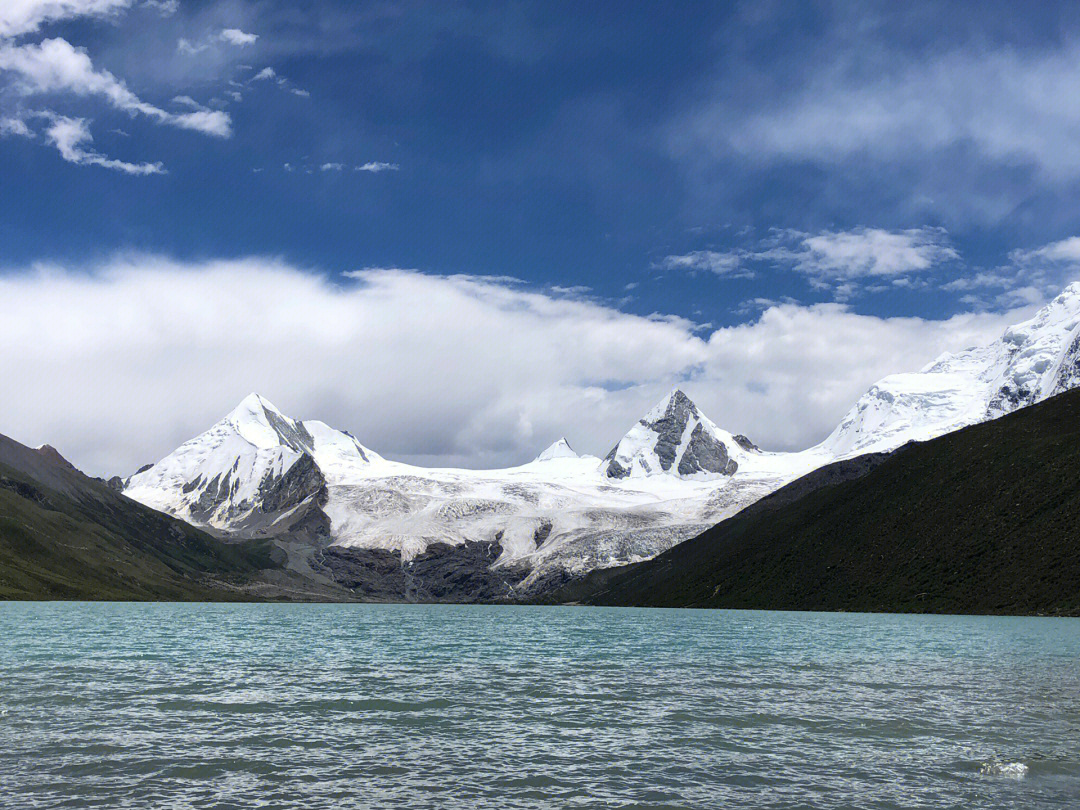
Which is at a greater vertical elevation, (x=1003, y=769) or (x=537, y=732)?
(x=1003, y=769)

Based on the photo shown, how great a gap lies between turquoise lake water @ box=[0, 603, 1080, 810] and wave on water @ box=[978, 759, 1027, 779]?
0.11 metres

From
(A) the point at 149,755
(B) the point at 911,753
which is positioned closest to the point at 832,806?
(B) the point at 911,753

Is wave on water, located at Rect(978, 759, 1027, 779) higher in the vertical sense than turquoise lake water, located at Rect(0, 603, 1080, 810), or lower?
higher

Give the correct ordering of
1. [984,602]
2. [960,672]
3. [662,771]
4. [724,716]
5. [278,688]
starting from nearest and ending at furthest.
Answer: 1. [662,771]
2. [724,716]
3. [278,688]
4. [960,672]
5. [984,602]

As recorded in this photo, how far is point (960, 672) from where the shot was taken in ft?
205

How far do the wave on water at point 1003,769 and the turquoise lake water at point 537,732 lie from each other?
11 cm

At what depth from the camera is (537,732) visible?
121 feet

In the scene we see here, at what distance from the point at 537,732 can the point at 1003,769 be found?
665 inches

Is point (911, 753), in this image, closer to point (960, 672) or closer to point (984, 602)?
point (960, 672)

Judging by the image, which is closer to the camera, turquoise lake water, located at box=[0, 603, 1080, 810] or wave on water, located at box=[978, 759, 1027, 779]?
turquoise lake water, located at box=[0, 603, 1080, 810]

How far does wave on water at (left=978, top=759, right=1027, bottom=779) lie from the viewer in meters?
28.6

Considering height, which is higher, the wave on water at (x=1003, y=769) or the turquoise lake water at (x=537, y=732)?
the wave on water at (x=1003, y=769)

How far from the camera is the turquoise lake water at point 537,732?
26.3 m

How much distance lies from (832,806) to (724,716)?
1706 centimetres
